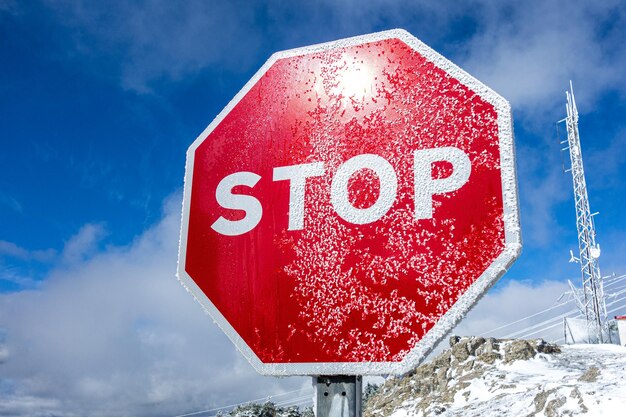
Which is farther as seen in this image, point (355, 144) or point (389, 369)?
point (355, 144)

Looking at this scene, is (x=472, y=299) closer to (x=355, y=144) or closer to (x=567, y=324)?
(x=355, y=144)

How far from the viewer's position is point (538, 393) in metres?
22.1

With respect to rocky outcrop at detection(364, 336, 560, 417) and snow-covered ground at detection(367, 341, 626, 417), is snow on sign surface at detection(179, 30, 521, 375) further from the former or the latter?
rocky outcrop at detection(364, 336, 560, 417)

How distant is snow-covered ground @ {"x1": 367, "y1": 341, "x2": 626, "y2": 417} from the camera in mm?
19953

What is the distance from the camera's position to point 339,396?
1.37 meters

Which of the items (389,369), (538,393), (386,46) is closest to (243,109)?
(386,46)

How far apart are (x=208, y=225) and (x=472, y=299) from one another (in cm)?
87

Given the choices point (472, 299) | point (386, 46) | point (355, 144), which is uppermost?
point (386, 46)

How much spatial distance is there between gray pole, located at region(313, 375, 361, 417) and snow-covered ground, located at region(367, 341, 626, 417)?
67.6ft

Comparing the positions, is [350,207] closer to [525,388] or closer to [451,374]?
[525,388]

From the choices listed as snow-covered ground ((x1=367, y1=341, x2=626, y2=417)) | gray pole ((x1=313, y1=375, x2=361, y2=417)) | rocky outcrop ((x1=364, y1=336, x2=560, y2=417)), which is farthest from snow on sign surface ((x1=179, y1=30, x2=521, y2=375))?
rocky outcrop ((x1=364, y1=336, x2=560, y2=417))

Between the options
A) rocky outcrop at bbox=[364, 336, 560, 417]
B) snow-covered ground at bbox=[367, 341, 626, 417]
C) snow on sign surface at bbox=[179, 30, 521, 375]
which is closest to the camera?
snow on sign surface at bbox=[179, 30, 521, 375]

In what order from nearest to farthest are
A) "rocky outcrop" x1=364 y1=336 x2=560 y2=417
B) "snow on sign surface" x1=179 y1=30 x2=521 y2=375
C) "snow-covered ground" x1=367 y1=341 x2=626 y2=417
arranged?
"snow on sign surface" x1=179 y1=30 x2=521 y2=375 → "snow-covered ground" x1=367 y1=341 x2=626 y2=417 → "rocky outcrop" x1=364 y1=336 x2=560 y2=417

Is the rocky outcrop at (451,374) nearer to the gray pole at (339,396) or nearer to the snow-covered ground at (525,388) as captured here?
the snow-covered ground at (525,388)
